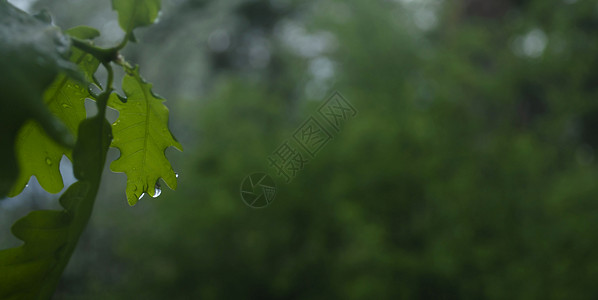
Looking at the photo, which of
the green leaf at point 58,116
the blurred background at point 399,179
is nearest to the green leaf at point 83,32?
the green leaf at point 58,116

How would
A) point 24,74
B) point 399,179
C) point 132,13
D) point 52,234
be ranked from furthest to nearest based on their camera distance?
point 399,179
point 132,13
point 52,234
point 24,74

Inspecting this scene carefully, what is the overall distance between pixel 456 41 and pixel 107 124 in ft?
14.6

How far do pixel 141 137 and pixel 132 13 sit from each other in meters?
0.11

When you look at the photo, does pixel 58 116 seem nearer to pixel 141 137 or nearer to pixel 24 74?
pixel 141 137

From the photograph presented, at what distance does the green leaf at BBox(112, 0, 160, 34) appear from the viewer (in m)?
0.53

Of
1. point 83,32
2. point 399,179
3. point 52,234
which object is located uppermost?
point 83,32

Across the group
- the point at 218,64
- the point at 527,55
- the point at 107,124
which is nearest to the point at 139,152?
the point at 107,124

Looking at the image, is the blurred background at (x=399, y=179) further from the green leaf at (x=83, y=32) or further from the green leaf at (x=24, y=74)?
the green leaf at (x=24, y=74)

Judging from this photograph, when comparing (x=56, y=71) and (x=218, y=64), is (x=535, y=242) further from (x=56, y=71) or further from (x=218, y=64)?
(x=218, y=64)

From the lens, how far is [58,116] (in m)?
0.50

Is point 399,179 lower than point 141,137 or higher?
lower

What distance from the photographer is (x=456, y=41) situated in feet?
15.0

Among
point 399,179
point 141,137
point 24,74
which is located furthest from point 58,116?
point 399,179

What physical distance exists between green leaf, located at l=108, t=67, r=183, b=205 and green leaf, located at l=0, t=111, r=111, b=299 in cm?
8
